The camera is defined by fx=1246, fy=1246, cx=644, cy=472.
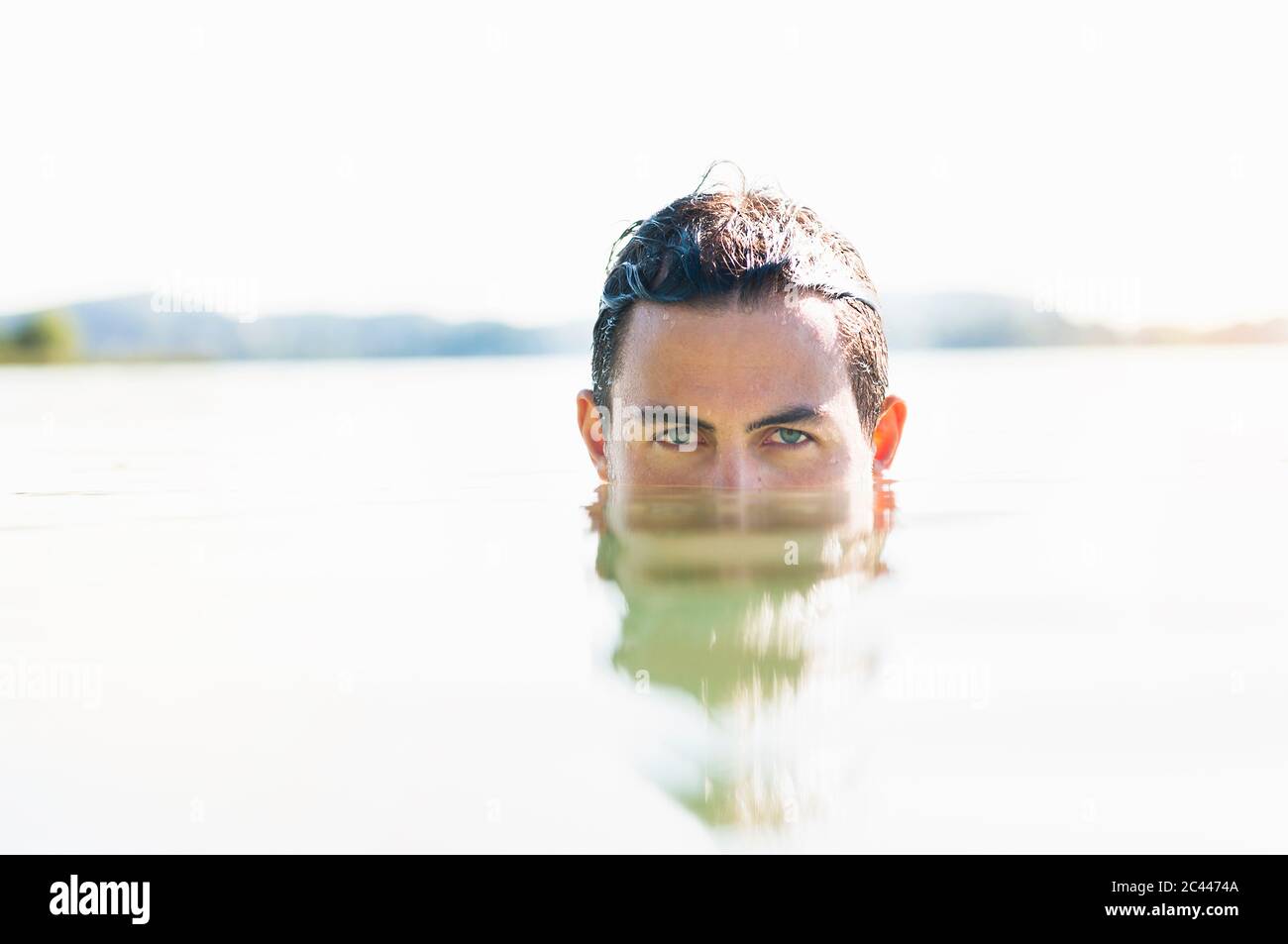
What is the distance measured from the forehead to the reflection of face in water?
0.25 m

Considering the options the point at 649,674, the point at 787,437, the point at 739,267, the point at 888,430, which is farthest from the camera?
the point at 888,430

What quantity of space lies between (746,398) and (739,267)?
509mm

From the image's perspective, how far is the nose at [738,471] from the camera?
3100 millimetres

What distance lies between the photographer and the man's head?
122 inches

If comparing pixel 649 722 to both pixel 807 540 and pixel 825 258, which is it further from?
pixel 825 258

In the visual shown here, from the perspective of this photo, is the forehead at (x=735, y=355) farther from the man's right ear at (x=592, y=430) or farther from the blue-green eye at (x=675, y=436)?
the man's right ear at (x=592, y=430)

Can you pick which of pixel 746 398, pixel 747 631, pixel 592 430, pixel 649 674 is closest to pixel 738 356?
pixel 746 398

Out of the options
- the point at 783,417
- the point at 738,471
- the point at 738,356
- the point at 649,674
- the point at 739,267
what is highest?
the point at 739,267

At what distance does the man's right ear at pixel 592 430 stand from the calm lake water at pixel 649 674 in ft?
0.56

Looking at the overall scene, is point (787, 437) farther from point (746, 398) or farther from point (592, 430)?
point (592, 430)

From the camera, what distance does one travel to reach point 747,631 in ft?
7.14
